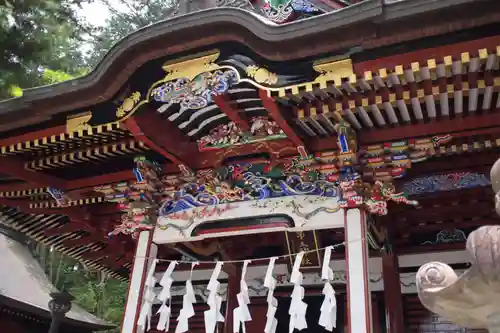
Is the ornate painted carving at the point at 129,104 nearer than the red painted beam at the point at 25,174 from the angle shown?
Yes

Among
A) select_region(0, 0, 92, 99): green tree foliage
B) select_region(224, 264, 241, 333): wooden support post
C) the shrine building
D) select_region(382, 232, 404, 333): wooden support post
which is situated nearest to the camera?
the shrine building

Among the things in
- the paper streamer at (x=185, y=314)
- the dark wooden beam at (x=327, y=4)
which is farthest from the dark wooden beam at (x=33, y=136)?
the dark wooden beam at (x=327, y=4)

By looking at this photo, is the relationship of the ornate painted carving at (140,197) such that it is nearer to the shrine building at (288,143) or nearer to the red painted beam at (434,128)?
the shrine building at (288,143)

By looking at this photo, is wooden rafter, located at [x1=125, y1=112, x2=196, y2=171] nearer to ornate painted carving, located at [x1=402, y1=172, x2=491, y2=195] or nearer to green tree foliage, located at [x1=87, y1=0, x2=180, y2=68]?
ornate painted carving, located at [x1=402, y1=172, x2=491, y2=195]

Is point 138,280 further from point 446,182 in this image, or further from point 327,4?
point 327,4

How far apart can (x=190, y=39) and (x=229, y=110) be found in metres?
0.75

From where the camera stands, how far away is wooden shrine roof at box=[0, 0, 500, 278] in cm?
362

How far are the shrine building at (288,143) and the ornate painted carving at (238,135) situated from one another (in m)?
0.02

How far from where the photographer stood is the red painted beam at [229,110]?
443 centimetres

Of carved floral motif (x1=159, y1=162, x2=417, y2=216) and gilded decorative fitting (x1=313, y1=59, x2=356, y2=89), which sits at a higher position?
gilded decorative fitting (x1=313, y1=59, x2=356, y2=89)

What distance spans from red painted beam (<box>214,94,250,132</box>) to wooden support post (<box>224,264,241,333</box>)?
2693mm

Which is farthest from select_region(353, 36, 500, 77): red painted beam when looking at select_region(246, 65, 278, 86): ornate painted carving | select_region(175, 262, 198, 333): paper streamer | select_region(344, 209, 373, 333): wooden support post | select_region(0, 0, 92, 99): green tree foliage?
select_region(0, 0, 92, 99): green tree foliage

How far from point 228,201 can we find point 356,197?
4.60 feet

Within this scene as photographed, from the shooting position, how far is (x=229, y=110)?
4590 millimetres
